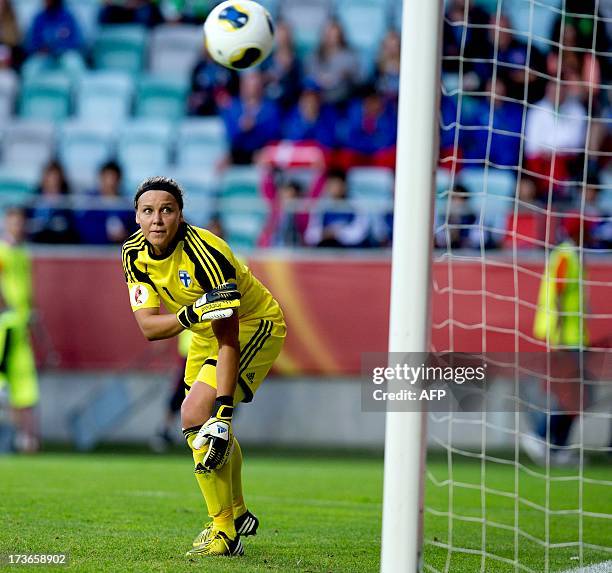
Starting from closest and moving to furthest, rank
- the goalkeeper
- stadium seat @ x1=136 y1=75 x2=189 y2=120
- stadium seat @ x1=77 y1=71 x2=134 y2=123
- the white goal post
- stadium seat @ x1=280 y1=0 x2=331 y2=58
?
the white goal post < the goalkeeper < stadium seat @ x1=77 y1=71 x2=134 y2=123 < stadium seat @ x1=136 y1=75 x2=189 y2=120 < stadium seat @ x1=280 y1=0 x2=331 y2=58

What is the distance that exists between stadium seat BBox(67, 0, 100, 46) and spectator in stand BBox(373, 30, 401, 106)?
462 cm

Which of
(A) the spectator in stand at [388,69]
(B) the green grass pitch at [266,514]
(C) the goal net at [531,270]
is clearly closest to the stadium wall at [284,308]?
(C) the goal net at [531,270]

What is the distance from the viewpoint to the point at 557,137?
1445 centimetres

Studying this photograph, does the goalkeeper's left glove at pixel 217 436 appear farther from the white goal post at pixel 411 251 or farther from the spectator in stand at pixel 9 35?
the spectator in stand at pixel 9 35

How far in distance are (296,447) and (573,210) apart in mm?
4035

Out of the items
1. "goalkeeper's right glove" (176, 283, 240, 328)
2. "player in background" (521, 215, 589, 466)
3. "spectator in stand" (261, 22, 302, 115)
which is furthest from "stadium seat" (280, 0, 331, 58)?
"goalkeeper's right glove" (176, 283, 240, 328)

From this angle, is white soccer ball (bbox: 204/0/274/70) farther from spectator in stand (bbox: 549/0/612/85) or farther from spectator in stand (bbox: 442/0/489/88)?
spectator in stand (bbox: 442/0/489/88)

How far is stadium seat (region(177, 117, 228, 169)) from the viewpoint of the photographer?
52.1 feet

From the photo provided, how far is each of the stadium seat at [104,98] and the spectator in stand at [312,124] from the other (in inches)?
110

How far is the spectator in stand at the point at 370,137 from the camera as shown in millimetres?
15086

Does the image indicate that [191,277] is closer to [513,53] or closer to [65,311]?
[65,311]

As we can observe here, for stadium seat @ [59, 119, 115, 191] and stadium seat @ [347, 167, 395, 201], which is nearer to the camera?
stadium seat @ [347, 167, 395, 201]

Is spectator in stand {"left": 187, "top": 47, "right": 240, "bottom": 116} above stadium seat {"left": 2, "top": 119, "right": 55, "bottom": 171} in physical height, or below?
above

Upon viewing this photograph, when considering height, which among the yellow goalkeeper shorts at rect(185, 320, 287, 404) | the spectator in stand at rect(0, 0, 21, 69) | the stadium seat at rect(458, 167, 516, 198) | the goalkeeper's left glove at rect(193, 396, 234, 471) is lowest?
the goalkeeper's left glove at rect(193, 396, 234, 471)
